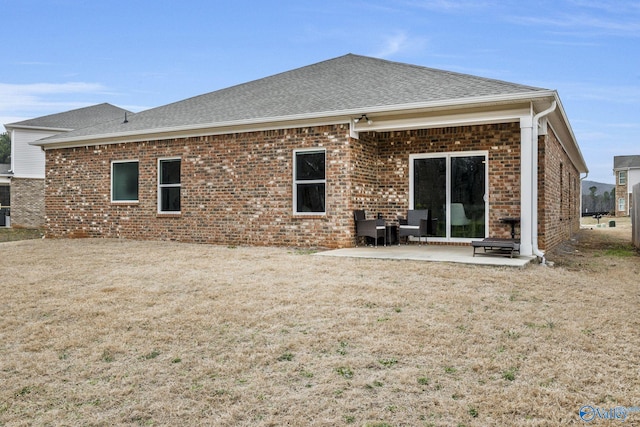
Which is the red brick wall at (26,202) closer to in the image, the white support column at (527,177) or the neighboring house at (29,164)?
the neighboring house at (29,164)

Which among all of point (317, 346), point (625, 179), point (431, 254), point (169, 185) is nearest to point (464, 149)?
point (431, 254)

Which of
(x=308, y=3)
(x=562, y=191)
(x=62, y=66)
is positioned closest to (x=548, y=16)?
(x=562, y=191)

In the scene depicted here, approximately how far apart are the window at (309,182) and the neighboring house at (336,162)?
0.02 m

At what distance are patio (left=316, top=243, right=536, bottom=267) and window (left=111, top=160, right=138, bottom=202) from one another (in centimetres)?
663

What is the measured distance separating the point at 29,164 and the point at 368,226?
22.5m

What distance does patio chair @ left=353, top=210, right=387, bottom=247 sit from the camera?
10.9m

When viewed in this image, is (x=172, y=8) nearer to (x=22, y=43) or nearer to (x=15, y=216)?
(x=22, y=43)

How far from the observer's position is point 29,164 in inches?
1032

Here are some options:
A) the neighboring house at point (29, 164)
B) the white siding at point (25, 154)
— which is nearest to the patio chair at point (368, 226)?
the neighboring house at point (29, 164)

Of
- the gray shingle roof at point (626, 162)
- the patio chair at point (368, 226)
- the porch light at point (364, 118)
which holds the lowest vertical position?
the patio chair at point (368, 226)

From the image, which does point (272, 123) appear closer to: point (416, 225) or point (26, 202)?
point (416, 225)

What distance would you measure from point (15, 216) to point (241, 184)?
19.5 m

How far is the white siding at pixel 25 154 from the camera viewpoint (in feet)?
84.8

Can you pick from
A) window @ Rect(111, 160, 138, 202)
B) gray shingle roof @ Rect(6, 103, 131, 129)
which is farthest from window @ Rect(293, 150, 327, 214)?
gray shingle roof @ Rect(6, 103, 131, 129)
